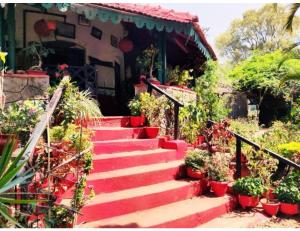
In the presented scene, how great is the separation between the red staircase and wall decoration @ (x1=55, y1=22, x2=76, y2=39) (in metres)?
3.26

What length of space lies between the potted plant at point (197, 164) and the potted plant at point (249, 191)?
658mm

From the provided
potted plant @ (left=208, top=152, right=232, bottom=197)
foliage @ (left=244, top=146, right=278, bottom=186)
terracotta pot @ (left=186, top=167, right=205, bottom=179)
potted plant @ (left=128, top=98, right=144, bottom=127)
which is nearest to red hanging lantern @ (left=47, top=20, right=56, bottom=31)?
potted plant @ (left=128, top=98, right=144, bottom=127)

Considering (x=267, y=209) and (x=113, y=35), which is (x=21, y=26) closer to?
(x=113, y=35)

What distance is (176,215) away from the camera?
15.7ft

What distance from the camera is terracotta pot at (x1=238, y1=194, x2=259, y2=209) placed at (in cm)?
568

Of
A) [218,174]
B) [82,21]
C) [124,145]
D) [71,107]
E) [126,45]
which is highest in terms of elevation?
[82,21]

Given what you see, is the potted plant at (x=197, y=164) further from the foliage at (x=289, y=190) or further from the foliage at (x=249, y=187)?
the foliage at (x=289, y=190)

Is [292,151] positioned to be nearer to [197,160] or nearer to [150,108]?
[197,160]

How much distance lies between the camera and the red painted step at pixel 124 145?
19.8 feet

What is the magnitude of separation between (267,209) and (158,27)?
14.9 ft

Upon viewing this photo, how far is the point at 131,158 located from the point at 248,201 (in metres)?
2.09

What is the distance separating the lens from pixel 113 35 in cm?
1001

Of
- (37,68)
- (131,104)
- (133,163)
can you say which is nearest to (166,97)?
(131,104)

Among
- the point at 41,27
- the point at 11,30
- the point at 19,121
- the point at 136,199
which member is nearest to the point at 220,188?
the point at 136,199
